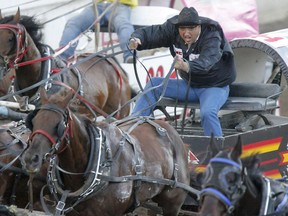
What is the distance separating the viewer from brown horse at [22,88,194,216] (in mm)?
5914

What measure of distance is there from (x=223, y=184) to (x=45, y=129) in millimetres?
1565

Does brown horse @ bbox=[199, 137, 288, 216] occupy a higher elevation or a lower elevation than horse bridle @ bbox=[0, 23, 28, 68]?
higher

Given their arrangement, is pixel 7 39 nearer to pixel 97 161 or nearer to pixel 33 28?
pixel 33 28

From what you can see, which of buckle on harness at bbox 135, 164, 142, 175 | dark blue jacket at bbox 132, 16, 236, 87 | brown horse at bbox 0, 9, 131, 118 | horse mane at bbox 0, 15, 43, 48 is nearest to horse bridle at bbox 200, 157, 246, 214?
buckle on harness at bbox 135, 164, 142, 175

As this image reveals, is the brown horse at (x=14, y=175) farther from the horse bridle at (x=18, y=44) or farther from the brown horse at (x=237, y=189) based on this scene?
the brown horse at (x=237, y=189)

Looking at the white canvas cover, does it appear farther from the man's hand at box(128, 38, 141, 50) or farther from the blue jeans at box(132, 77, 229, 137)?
the man's hand at box(128, 38, 141, 50)

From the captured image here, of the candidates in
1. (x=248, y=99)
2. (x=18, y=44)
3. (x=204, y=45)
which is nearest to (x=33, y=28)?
(x=18, y=44)

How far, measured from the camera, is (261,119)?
8.54 m

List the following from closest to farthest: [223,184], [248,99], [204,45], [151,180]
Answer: [223,184]
[151,180]
[204,45]
[248,99]

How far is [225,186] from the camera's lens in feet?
15.6

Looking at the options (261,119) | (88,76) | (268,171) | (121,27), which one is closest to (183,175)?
(268,171)

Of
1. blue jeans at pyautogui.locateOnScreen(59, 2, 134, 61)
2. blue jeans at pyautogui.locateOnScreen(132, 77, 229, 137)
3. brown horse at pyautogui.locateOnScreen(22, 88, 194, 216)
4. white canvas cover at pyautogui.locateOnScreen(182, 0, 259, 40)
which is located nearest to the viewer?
brown horse at pyautogui.locateOnScreen(22, 88, 194, 216)

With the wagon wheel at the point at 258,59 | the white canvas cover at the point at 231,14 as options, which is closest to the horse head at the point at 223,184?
the wagon wheel at the point at 258,59

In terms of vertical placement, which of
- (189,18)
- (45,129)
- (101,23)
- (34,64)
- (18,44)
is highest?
(189,18)
